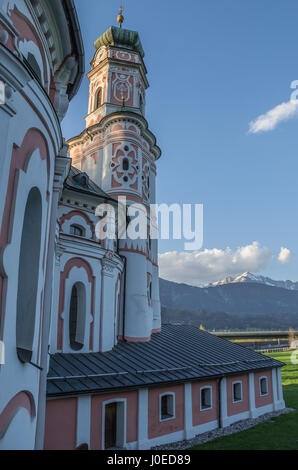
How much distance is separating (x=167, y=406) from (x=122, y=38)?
82.3 feet

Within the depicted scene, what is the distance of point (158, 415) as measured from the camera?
14164 millimetres

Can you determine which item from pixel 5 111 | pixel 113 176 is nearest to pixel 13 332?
pixel 5 111

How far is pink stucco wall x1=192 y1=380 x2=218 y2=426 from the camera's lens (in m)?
15.6

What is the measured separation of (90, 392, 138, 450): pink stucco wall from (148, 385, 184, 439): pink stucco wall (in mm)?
748

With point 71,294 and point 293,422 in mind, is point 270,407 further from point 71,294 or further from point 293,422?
point 71,294

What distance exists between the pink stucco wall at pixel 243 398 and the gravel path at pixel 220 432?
55 cm

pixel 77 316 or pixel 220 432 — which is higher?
pixel 77 316

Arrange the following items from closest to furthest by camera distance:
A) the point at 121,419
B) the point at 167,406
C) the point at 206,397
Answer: the point at 121,419, the point at 167,406, the point at 206,397

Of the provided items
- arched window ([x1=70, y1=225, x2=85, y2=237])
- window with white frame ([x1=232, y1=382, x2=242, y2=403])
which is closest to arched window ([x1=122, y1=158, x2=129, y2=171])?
arched window ([x1=70, y1=225, x2=85, y2=237])

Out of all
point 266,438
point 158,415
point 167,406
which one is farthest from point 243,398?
point 158,415

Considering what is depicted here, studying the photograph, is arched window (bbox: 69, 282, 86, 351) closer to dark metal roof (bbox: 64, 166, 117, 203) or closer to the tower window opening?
dark metal roof (bbox: 64, 166, 117, 203)

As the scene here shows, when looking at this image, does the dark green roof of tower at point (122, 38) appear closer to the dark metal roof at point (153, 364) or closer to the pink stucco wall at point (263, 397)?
the dark metal roof at point (153, 364)

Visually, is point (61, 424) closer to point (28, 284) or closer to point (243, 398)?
point (28, 284)

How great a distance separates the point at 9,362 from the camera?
18.3 ft
